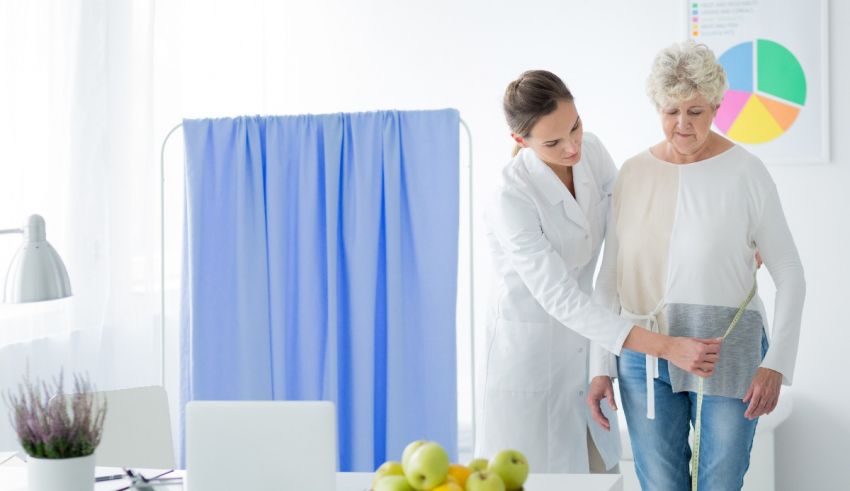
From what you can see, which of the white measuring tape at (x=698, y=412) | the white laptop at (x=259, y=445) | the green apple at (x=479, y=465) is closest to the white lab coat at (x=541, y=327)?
the white measuring tape at (x=698, y=412)

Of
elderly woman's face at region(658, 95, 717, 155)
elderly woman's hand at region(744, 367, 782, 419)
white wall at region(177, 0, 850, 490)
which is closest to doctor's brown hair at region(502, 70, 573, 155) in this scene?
elderly woman's face at region(658, 95, 717, 155)

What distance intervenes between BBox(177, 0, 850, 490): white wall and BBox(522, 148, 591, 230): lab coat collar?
1188mm

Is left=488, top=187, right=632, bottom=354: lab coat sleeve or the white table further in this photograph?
left=488, top=187, right=632, bottom=354: lab coat sleeve

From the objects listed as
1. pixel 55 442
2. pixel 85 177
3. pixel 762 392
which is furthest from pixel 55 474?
pixel 85 177

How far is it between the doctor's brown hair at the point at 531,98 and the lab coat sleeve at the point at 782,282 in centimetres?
49

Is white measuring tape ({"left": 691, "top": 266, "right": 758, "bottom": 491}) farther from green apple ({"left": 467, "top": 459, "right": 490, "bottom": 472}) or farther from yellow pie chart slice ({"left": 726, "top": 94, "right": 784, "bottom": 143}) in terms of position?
yellow pie chart slice ({"left": 726, "top": 94, "right": 784, "bottom": 143})

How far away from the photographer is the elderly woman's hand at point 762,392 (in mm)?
1944

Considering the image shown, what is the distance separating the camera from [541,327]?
2234 mm

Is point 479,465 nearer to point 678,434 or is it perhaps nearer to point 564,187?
point 678,434

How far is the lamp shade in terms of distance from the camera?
5.82 feet

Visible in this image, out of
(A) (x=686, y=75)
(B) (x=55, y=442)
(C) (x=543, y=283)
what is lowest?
(B) (x=55, y=442)

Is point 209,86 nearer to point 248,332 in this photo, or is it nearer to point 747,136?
point 248,332

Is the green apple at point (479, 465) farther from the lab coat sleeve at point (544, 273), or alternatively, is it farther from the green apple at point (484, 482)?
the lab coat sleeve at point (544, 273)

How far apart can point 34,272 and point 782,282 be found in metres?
1.48
